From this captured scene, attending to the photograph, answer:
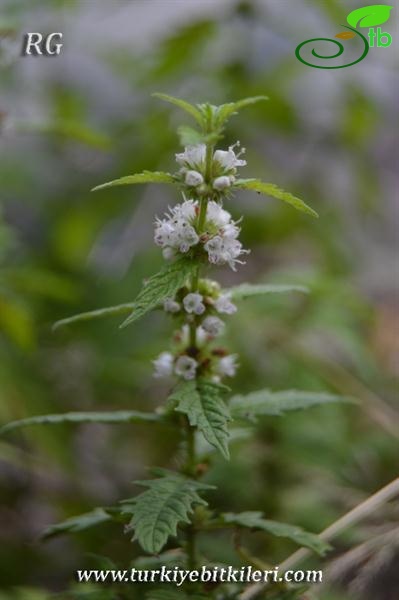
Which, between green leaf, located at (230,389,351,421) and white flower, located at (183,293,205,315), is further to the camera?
green leaf, located at (230,389,351,421)

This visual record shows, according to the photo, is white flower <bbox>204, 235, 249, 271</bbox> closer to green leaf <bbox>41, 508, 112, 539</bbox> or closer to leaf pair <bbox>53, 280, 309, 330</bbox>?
leaf pair <bbox>53, 280, 309, 330</bbox>

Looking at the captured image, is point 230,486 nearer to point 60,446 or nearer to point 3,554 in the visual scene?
point 60,446

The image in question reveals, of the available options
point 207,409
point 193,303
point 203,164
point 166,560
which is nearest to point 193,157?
point 203,164

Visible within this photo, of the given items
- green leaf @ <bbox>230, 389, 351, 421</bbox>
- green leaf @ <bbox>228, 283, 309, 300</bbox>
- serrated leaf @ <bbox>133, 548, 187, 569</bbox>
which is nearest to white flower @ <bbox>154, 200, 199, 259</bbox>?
green leaf @ <bbox>228, 283, 309, 300</bbox>

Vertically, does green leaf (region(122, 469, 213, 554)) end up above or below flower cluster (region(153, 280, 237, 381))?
below

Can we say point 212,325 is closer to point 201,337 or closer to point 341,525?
point 201,337

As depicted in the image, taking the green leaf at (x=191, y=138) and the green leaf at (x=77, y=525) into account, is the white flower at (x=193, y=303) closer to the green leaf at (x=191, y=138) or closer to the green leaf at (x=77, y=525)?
the green leaf at (x=191, y=138)
